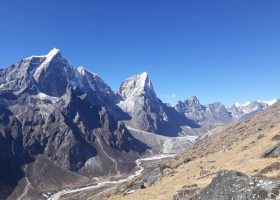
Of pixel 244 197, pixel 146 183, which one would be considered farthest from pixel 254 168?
pixel 146 183

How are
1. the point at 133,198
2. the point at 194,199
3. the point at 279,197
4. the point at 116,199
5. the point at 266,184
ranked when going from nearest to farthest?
the point at 279,197
the point at 266,184
the point at 194,199
the point at 133,198
the point at 116,199

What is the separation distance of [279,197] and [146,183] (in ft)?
179

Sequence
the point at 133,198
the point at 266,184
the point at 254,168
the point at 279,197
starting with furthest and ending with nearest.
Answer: the point at 133,198 < the point at 254,168 < the point at 266,184 < the point at 279,197

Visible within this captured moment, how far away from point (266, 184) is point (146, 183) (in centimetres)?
5288

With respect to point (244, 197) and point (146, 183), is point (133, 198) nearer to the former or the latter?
point (146, 183)

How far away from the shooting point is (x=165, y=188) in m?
62.2

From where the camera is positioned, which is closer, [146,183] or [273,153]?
[273,153]

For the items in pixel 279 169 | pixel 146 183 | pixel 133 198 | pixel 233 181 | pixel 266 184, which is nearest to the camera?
pixel 266 184

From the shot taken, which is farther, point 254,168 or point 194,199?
point 254,168

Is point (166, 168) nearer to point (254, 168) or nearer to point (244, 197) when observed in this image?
point (254, 168)

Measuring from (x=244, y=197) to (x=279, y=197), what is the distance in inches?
120

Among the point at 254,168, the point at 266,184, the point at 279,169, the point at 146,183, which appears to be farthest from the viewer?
the point at 146,183

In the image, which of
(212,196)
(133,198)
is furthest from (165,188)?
(212,196)

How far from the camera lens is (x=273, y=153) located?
57.3 meters
